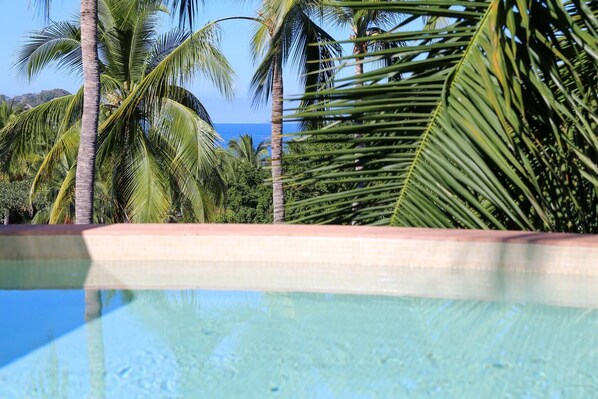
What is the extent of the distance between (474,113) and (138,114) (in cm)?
1165

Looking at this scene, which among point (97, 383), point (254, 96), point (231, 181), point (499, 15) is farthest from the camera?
point (231, 181)

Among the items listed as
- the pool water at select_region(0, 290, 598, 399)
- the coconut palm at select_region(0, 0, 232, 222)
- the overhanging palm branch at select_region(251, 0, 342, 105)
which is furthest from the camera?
the coconut palm at select_region(0, 0, 232, 222)

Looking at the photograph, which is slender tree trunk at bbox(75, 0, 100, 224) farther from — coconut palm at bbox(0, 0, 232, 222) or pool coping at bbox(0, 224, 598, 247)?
pool coping at bbox(0, 224, 598, 247)

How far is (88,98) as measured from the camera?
10125 millimetres

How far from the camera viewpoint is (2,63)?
16.4 meters

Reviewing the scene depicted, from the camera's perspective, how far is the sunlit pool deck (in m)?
5.12

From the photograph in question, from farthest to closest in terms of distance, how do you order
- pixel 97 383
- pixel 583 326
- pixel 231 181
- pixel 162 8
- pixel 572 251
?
pixel 231 181, pixel 162 8, pixel 572 251, pixel 583 326, pixel 97 383

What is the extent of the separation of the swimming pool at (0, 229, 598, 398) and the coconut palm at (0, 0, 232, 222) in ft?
27.7

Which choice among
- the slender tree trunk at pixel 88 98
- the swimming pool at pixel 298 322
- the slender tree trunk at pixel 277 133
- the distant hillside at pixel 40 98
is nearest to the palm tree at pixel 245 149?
the distant hillside at pixel 40 98

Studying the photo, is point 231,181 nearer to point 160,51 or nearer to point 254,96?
point 160,51

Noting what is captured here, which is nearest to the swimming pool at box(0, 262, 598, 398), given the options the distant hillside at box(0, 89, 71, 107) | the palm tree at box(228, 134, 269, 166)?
the distant hillside at box(0, 89, 71, 107)

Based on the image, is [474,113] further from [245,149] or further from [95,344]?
[245,149]

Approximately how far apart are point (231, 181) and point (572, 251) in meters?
30.5

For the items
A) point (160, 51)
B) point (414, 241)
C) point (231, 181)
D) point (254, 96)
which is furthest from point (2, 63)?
point (231, 181)
